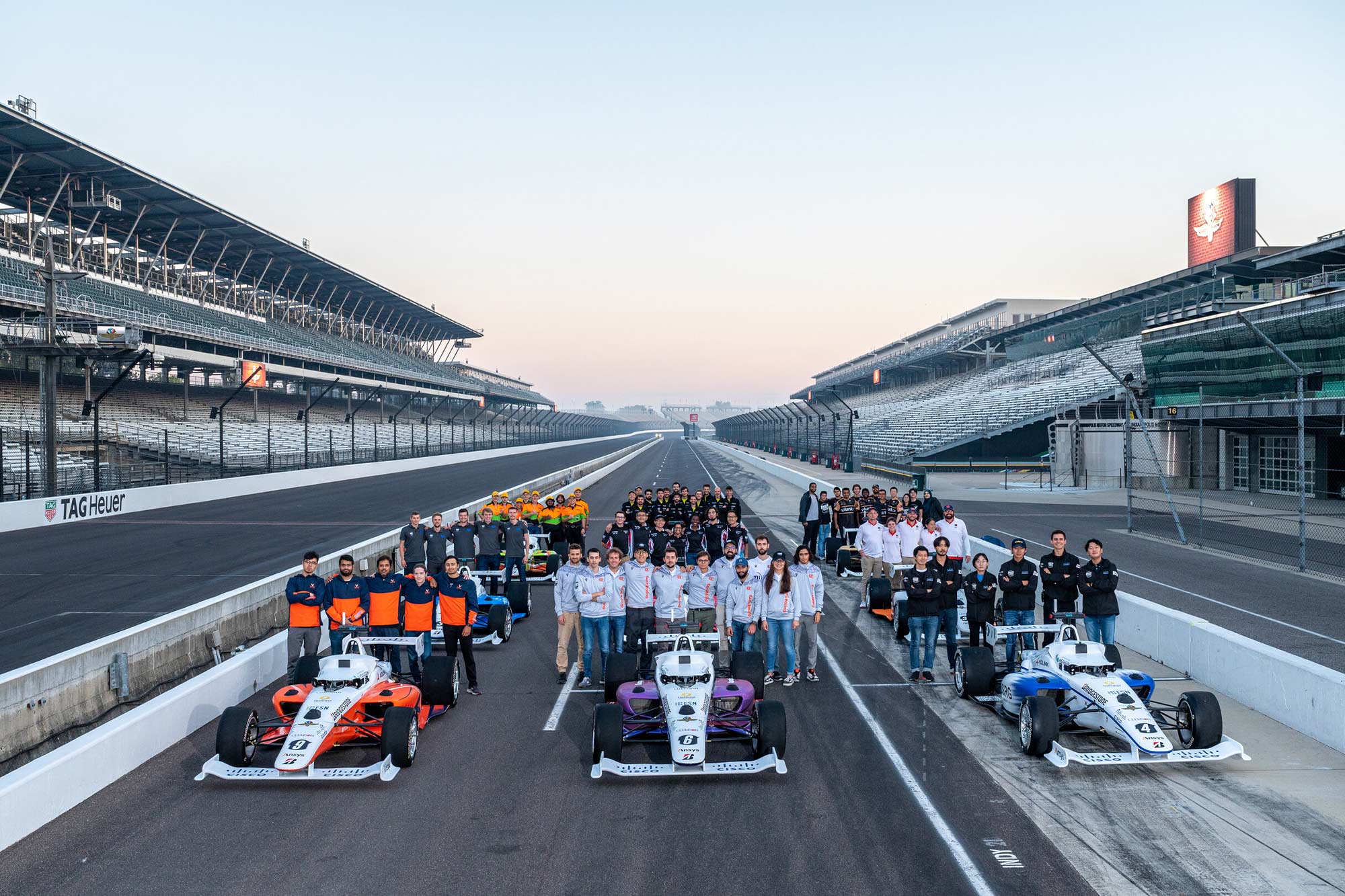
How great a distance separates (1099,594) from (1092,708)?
226 cm

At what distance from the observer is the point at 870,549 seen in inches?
557

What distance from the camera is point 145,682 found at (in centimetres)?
965

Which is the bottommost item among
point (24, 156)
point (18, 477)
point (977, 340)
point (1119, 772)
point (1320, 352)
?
point (1119, 772)

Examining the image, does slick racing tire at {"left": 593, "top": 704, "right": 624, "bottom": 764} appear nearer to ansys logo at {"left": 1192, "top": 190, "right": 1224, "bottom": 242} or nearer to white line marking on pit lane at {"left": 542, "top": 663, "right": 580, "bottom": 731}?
white line marking on pit lane at {"left": 542, "top": 663, "right": 580, "bottom": 731}

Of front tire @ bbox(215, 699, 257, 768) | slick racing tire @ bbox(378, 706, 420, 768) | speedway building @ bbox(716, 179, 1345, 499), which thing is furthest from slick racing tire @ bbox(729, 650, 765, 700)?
speedway building @ bbox(716, 179, 1345, 499)

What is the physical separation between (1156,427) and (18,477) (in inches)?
1667

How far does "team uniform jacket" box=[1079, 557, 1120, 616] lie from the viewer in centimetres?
975

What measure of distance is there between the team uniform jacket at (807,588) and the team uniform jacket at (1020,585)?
2.23m

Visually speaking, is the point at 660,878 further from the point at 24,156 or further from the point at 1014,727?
the point at 24,156

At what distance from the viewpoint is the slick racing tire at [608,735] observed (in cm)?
739

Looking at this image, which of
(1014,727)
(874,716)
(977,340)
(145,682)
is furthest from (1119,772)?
(977,340)

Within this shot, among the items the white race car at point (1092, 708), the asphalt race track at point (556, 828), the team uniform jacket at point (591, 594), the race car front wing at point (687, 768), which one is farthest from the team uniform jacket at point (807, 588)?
the race car front wing at point (687, 768)

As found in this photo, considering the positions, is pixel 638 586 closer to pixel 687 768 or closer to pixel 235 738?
pixel 687 768

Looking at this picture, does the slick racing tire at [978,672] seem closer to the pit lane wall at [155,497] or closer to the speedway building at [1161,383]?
the speedway building at [1161,383]
